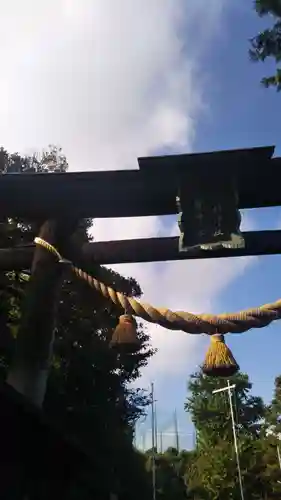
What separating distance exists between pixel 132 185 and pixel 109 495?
5021 millimetres

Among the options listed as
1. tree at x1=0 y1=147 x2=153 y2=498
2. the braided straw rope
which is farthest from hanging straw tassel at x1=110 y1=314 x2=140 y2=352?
tree at x1=0 y1=147 x2=153 y2=498

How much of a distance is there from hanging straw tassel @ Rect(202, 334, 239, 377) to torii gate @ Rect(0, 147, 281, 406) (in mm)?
32

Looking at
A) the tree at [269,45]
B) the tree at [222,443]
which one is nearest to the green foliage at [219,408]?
the tree at [222,443]

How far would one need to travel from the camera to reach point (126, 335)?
3.73 metres

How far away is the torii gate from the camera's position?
12.9 ft

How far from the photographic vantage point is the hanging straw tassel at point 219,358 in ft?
11.2

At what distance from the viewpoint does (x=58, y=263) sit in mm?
4285

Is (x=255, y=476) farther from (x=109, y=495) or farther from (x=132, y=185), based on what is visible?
(x=132, y=185)

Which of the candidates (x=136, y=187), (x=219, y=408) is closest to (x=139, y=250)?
(x=136, y=187)

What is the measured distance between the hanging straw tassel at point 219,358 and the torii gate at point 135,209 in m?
0.03

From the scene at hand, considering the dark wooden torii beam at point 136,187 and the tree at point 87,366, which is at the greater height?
the tree at point 87,366

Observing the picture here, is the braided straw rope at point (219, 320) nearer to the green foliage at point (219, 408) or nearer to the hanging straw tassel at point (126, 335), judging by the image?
the hanging straw tassel at point (126, 335)

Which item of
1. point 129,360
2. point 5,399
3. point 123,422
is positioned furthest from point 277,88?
point 123,422

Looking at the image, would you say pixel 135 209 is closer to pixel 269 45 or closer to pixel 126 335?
pixel 126 335
